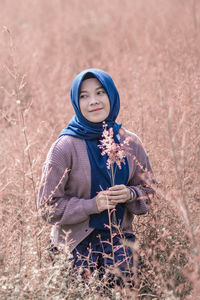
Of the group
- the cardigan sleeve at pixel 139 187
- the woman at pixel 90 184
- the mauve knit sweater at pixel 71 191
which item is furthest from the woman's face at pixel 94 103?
the cardigan sleeve at pixel 139 187

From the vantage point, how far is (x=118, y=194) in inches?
86.7

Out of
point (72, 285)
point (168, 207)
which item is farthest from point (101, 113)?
point (72, 285)

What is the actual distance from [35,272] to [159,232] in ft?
2.76

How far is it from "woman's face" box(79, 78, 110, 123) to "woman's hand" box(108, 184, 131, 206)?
45 centimetres

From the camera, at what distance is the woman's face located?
2.41 m

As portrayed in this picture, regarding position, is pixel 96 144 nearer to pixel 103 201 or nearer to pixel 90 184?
pixel 90 184

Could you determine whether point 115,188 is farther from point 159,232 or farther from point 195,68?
point 195,68

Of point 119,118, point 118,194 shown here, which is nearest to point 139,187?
point 118,194

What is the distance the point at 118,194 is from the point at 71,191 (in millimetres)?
333

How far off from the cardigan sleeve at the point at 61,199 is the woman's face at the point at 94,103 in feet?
0.94

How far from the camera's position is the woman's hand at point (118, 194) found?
218 centimetres

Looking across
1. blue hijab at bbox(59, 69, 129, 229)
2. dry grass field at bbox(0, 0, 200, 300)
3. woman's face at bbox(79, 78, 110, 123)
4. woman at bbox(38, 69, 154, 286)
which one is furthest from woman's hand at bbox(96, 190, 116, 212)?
woman's face at bbox(79, 78, 110, 123)

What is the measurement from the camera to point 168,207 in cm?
247

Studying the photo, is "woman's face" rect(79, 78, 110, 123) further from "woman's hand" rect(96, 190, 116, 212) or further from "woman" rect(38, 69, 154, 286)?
"woman's hand" rect(96, 190, 116, 212)
